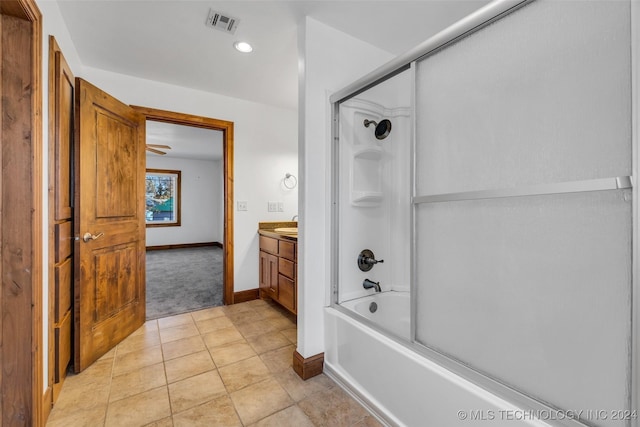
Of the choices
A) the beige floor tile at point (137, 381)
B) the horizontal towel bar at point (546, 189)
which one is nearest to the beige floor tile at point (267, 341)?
the beige floor tile at point (137, 381)

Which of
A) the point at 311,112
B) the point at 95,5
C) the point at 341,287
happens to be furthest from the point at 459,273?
the point at 95,5

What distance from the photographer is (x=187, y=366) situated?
1.96 m

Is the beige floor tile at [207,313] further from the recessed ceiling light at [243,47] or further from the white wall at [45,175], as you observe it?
the recessed ceiling light at [243,47]

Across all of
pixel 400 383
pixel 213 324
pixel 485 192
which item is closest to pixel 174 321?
pixel 213 324

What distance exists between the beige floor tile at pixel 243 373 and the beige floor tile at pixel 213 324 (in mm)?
669

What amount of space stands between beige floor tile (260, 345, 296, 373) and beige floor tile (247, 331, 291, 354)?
0.19 ft

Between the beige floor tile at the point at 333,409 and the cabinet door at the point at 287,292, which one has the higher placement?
the cabinet door at the point at 287,292

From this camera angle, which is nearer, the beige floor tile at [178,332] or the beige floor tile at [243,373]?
the beige floor tile at [243,373]

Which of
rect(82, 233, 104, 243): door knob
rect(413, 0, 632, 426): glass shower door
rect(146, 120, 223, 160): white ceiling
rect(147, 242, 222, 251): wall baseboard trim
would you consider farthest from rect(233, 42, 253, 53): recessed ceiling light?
rect(147, 242, 222, 251): wall baseboard trim

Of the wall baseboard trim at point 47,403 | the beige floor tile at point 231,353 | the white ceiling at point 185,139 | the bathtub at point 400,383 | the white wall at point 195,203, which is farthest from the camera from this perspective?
the white wall at point 195,203

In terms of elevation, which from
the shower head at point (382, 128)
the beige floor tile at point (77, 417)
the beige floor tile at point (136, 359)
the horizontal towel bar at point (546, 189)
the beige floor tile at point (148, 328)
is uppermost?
the shower head at point (382, 128)

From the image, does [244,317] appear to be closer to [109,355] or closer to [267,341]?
[267,341]

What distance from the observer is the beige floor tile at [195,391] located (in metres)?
1.58

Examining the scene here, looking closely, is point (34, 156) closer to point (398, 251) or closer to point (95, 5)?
point (95, 5)
